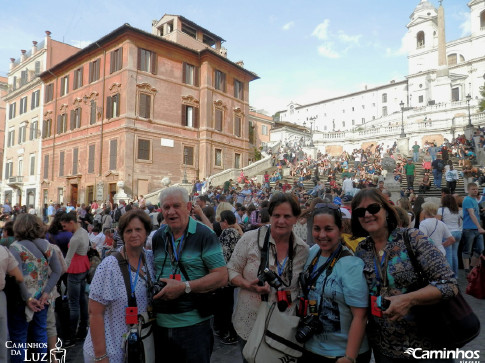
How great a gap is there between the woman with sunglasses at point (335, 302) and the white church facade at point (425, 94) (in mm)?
38099

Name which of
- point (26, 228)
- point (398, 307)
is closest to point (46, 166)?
point (26, 228)

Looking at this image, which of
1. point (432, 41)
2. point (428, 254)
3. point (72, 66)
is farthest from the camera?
point (432, 41)

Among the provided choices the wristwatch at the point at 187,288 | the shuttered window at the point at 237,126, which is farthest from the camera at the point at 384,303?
the shuttered window at the point at 237,126

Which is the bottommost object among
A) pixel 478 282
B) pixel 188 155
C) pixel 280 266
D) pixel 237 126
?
pixel 478 282

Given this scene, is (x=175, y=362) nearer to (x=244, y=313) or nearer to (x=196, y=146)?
(x=244, y=313)

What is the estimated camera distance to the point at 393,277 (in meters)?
2.19

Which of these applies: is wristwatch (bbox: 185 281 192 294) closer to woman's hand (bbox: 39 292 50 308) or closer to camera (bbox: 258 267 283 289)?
camera (bbox: 258 267 283 289)

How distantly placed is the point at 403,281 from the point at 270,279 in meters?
0.88

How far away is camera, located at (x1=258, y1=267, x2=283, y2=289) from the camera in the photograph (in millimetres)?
2506

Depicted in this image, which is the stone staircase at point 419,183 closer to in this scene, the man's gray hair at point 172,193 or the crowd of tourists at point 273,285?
the crowd of tourists at point 273,285

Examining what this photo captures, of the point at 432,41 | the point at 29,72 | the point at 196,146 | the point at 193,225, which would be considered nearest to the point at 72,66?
the point at 29,72

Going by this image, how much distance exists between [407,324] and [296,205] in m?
1.12

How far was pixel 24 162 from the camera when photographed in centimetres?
3819

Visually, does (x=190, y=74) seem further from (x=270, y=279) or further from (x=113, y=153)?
(x=270, y=279)
